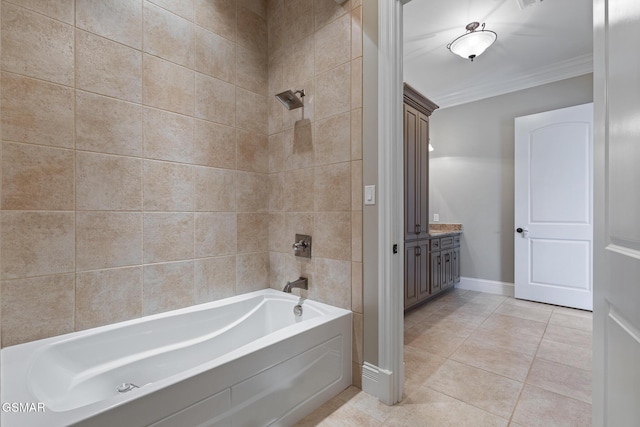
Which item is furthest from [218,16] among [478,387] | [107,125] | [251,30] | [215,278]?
[478,387]

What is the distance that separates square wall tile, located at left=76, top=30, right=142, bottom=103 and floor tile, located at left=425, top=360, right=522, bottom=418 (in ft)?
8.36

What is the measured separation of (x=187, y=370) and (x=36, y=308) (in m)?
0.83

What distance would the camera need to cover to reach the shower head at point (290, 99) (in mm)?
1982

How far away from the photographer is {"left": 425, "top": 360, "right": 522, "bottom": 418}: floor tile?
1.63m

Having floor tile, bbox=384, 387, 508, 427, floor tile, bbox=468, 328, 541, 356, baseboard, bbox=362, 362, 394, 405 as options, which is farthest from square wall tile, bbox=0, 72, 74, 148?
floor tile, bbox=468, 328, 541, 356

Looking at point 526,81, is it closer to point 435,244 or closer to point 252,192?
point 435,244

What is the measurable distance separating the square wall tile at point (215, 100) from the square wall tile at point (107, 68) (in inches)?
13.9

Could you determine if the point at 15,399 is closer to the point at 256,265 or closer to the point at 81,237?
the point at 81,237

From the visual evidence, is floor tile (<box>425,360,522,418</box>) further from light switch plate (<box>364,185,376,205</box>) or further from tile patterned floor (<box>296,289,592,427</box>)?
light switch plate (<box>364,185,376,205</box>)

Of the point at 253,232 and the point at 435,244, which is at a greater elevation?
the point at 253,232

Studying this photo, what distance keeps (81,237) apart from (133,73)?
959 millimetres

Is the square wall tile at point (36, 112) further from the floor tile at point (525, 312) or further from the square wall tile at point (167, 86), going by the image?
the floor tile at point (525, 312)

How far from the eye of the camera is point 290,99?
2020 millimetres

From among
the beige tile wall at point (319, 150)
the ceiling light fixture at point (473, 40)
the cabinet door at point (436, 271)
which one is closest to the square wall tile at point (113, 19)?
the beige tile wall at point (319, 150)
